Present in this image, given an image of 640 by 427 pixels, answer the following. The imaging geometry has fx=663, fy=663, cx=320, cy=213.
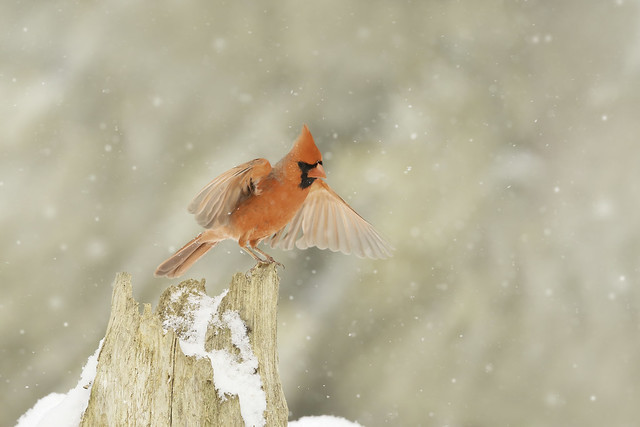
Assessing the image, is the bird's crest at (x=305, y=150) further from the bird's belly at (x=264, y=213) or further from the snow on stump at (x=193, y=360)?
the snow on stump at (x=193, y=360)

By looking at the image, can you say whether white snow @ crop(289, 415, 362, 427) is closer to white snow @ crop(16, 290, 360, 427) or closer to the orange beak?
white snow @ crop(16, 290, 360, 427)

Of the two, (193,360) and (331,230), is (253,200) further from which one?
(193,360)

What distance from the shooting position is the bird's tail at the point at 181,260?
235 cm

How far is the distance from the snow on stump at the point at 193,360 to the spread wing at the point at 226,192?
10.2 inches

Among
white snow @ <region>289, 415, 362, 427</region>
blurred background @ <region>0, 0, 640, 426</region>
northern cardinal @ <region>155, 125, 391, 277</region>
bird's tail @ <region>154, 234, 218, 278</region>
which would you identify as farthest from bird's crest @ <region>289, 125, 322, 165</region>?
blurred background @ <region>0, 0, 640, 426</region>

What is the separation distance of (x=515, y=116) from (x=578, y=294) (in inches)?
44.2

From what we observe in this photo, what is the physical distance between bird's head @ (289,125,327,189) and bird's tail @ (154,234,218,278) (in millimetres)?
472

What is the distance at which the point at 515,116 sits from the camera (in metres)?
3.96

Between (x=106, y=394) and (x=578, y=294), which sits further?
(x=578, y=294)

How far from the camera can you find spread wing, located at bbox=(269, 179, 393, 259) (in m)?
2.59

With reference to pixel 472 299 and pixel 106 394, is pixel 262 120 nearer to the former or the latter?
pixel 472 299

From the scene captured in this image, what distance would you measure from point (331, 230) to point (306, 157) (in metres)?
0.52

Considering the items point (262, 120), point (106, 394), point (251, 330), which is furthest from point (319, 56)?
point (106, 394)

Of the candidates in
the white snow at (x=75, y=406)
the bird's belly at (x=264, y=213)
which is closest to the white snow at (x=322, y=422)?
the bird's belly at (x=264, y=213)
